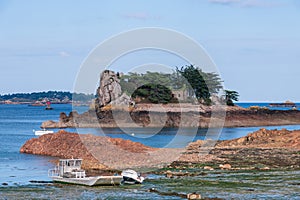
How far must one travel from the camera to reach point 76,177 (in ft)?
145

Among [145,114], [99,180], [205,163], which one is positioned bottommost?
[99,180]

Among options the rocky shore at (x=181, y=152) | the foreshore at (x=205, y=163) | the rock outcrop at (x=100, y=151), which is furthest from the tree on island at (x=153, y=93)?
the rock outcrop at (x=100, y=151)

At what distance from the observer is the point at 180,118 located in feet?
417

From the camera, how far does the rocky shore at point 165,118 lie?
125 m

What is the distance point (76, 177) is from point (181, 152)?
61.5ft

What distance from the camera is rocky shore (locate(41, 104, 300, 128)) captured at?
409ft

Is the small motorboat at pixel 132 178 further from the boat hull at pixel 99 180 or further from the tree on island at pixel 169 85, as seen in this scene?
the tree on island at pixel 169 85

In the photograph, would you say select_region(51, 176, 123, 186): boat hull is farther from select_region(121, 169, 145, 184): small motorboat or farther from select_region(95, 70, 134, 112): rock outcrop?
select_region(95, 70, 134, 112): rock outcrop

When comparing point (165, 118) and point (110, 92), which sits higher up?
point (110, 92)

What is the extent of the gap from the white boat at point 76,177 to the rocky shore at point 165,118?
74712 millimetres

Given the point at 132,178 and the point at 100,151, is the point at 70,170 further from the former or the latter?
the point at 100,151

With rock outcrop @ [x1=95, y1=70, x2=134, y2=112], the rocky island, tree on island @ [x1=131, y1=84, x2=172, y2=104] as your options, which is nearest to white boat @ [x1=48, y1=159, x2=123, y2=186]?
the rocky island

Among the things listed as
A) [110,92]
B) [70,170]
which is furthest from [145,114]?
[70,170]

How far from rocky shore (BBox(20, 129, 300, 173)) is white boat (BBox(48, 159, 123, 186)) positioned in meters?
5.32
